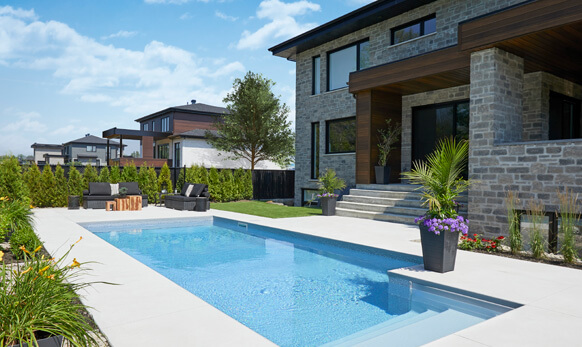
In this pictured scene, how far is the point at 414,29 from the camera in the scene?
13.1 meters

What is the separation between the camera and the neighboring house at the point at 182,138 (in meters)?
28.3

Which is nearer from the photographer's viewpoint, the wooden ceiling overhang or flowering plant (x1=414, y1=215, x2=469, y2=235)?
flowering plant (x1=414, y1=215, x2=469, y2=235)

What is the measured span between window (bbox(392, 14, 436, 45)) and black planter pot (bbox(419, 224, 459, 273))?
374 inches

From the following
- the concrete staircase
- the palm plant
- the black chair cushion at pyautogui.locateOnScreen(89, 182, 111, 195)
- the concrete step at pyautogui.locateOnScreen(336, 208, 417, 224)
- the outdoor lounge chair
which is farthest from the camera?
the black chair cushion at pyautogui.locateOnScreen(89, 182, 111, 195)

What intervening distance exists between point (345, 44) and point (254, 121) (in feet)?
38.5

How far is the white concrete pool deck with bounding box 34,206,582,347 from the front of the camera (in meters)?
3.02

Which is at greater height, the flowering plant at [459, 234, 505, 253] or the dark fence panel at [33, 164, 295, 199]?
the dark fence panel at [33, 164, 295, 199]

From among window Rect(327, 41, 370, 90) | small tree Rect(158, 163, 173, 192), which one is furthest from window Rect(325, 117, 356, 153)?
small tree Rect(158, 163, 173, 192)

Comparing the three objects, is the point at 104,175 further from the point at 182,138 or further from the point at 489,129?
the point at 489,129

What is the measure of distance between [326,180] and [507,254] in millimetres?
6488

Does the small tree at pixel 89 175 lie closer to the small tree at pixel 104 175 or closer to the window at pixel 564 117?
the small tree at pixel 104 175

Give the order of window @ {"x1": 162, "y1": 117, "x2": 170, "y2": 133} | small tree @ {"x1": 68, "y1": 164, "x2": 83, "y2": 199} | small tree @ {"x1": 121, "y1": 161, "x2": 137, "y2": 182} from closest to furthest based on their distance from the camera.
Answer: small tree @ {"x1": 68, "y1": 164, "x2": 83, "y2": 199}
small tree @ {"x1": 121, "y1": 161, "x2": 137, "y2": 182}
window @ {"x1": 162, "y1": 117, "x2": 170, "y2": 133}

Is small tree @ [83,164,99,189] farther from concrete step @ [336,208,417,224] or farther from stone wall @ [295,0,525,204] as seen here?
concrete step @ [336,208,417,224]

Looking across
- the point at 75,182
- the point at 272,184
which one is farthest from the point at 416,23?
the point at 75,182
